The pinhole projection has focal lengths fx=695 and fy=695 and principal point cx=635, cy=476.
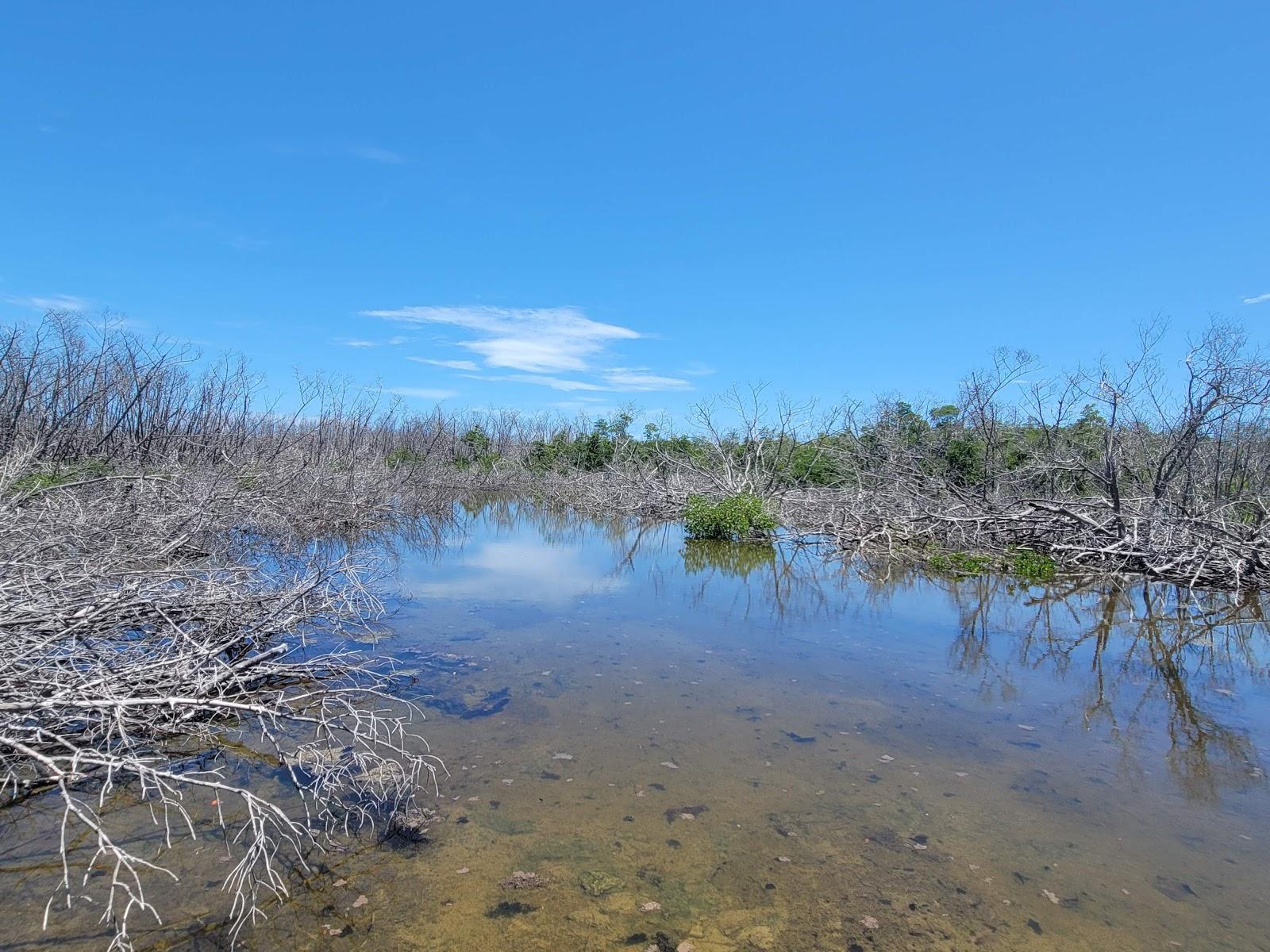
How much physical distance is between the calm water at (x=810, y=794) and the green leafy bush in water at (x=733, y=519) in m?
7.40

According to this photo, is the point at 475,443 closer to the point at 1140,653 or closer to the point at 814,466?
the point at 814,466

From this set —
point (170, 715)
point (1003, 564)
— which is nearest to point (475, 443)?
point (1003, 564)

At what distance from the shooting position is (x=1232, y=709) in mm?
6199

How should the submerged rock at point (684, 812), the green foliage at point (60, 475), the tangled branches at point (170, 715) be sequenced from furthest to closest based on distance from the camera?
1. the green foliage at point (60, 475)
2. the submerged rock at point (684, 812)
3. the tangled branches at point (170, 715)

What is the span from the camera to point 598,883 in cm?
345

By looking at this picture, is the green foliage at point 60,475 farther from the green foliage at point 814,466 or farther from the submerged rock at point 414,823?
the green foliage at point 814,466

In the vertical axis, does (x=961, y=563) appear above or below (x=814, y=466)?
below

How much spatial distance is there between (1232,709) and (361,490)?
17.5 m

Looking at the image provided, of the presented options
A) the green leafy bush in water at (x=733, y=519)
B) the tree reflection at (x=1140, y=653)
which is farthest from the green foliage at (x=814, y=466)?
the tree reflection at (x=1140, y=653)

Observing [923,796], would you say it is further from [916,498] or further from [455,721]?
[916,498]

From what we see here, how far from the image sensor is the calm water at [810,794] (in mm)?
3188

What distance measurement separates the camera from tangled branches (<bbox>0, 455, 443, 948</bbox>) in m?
3.30

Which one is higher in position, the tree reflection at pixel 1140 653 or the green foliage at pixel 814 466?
the green foliage at pixel 814 466

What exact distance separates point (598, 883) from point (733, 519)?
1364 centimetres
